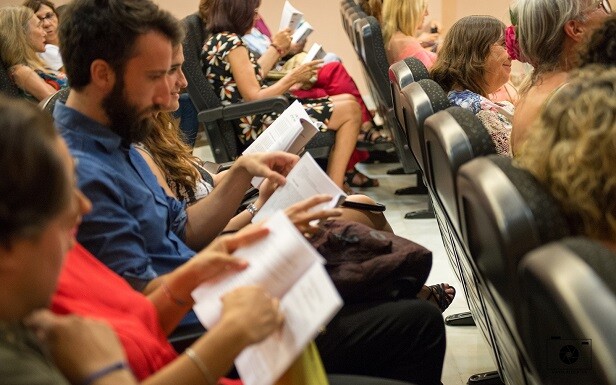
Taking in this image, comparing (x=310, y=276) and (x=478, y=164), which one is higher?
(x=478, y=164)

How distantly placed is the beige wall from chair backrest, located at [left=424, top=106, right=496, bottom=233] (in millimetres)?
5692

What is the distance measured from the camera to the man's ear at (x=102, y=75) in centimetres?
185

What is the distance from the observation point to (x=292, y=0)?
24.4 ft

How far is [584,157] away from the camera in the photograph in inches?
49.5

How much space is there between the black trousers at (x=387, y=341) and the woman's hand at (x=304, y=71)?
2.54 meters

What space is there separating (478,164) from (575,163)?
0.14 m

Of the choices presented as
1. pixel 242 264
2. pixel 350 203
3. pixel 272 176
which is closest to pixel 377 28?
pixel 350 203

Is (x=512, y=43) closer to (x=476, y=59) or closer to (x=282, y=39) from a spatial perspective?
(x=476, y=59)

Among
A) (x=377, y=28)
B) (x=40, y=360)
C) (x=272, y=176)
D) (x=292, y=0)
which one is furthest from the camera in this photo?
(x=292, y=0)

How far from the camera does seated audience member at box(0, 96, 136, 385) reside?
958mm

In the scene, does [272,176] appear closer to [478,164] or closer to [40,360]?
[478,164]

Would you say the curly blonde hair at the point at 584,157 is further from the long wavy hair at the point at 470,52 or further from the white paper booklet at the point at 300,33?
the white paper booklet at the point at 300,33

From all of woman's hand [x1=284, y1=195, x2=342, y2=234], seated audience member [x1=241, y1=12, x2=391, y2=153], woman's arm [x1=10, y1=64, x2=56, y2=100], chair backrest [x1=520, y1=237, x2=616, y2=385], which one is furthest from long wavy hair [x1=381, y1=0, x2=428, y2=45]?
chair backrest [x1=520, y1=237, x2=616, y2=385]

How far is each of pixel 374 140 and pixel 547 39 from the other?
8.31 feet
